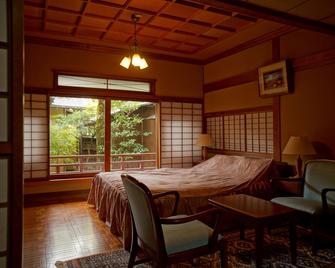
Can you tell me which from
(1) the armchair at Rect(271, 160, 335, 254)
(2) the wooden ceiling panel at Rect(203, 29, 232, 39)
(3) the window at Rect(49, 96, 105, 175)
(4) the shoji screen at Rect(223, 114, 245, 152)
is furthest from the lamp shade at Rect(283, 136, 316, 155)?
(3) the window at Rect(49, 96, 105, 175)

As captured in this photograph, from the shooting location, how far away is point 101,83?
15.9 feet

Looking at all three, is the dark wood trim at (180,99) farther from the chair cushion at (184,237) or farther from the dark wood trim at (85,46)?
the chair cushion at (184,237)

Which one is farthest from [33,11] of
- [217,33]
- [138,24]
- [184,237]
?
[184,237]

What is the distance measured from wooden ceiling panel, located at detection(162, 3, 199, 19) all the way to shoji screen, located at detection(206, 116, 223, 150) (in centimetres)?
226

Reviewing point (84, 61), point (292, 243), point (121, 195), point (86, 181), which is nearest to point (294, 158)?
point (292, 243)

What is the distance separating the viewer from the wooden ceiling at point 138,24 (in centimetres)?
336

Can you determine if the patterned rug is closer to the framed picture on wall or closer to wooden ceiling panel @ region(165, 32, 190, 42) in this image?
the framed picture on wall

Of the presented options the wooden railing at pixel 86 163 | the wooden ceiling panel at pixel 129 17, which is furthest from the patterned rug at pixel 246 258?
the wooden railing at pixel 86 163

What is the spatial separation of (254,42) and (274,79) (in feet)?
2.75

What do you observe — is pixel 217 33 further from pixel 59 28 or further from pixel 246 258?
pixel 246 258

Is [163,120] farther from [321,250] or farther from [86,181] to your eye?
[321,250]

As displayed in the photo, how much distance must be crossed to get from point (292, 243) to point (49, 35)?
4.50 m

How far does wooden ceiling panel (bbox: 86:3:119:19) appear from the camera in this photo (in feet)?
11.0

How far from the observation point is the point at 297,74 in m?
3.66
